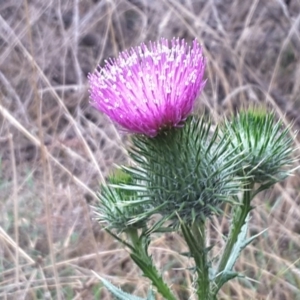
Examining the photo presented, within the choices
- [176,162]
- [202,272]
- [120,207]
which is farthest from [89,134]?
[202,272]

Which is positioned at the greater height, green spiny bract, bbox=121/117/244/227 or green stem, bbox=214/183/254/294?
green spiny bract, bbox=121/117/244/227

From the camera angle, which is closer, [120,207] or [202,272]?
[202,272]

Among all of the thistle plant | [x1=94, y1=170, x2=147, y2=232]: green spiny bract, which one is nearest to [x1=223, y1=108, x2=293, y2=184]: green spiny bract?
the thistle plant

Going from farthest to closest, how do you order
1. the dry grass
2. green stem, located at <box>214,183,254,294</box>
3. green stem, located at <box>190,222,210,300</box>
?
1. the dry grass
2. green stem, located at <box>214,183,254,294</box>
3. green stem, located at <box>190,222,210,300</box>

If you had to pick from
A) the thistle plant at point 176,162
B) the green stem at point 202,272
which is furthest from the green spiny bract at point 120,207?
the green stem at point 202,272

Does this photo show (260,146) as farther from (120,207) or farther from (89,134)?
(89,134)

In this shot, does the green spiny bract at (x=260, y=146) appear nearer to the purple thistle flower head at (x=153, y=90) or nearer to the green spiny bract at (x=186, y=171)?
the green spiny bract at (x=186, y=171)

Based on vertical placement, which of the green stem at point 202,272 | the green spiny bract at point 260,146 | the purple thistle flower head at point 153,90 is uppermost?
the purple thistle flower head at point 153,90

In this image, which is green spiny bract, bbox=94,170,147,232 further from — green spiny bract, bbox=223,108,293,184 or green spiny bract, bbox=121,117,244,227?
green spiny bract, bbox=223,108,293,184
